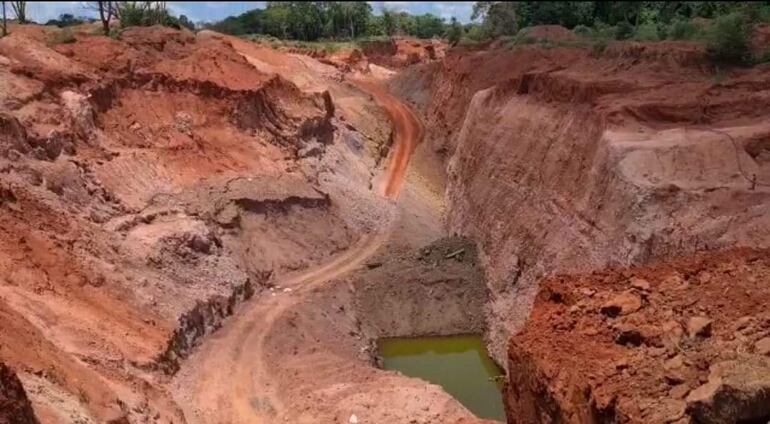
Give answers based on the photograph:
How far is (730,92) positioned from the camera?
21.5 m

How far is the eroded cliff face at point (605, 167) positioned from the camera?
17812 mm

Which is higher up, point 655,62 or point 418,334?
point 655,62

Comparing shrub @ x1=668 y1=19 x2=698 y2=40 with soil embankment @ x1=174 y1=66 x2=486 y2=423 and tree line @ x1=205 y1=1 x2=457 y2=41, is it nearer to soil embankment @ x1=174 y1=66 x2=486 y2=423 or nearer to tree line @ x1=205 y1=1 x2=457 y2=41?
soil embankment @ x1=174 y1=66 x2=486 y2=423

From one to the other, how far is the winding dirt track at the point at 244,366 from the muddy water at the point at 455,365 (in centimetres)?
356

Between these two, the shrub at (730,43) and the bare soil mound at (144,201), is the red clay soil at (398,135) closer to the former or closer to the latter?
the bare soil mound at (144,201)

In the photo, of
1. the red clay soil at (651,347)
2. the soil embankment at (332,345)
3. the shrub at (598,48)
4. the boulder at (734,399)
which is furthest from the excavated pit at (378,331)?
the shrub at (598,48)

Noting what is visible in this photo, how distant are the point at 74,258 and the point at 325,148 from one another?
53.4 feet

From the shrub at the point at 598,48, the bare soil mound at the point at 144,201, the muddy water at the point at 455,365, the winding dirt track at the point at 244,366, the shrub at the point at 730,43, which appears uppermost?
the shrub at the point at 730,43

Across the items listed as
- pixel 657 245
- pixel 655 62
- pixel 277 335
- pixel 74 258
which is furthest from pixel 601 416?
pixel 655 62

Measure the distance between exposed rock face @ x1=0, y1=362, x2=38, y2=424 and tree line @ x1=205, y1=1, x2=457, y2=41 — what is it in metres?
70.2

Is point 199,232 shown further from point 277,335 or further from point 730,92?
point 730,92

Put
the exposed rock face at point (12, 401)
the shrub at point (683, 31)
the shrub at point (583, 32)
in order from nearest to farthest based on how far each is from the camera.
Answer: the exposed rock face at point (12, 401), the shrub at point (683, 31), the shrub at point (583, 32)

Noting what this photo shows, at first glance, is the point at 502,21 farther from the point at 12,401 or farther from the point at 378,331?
the point at 12,401

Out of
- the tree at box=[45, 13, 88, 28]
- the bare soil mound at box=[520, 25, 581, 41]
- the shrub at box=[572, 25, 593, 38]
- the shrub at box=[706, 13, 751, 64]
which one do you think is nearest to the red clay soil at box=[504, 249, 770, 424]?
the shrub at box=[706, 13, 751, 64]
